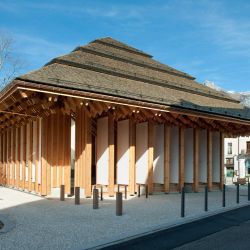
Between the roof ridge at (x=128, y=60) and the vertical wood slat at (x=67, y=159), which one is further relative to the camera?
the roof ridge at (x=128, y=60)

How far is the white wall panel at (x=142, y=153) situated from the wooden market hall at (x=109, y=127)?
50mm

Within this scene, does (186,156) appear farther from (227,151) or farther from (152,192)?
(227,151)

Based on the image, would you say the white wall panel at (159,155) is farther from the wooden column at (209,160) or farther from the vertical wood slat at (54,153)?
the vertical wood slat at (54,153)

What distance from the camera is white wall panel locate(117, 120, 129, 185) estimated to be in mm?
17047

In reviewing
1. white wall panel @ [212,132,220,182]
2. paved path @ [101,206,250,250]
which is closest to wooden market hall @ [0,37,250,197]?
white wall panel @ [212,132,220,182]

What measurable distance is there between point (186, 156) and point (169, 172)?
187 cm

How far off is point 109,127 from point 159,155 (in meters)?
3.64

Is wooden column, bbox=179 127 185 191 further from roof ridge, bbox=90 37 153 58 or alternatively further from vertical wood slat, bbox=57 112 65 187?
roof ridge, bbox=90 37 153 58

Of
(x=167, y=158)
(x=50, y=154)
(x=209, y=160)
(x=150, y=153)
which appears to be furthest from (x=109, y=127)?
(x=209, y=160)

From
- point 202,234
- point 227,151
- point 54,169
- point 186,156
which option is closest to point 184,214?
point 202,234

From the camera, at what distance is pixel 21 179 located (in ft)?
61.9

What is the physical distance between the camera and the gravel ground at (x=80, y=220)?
7.66 m

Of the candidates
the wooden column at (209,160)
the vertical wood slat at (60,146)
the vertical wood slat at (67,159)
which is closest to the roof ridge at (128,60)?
the vertical wood slat at (67,159)

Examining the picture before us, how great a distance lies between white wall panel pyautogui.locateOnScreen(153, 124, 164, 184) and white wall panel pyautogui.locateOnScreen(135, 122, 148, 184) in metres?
1.10
